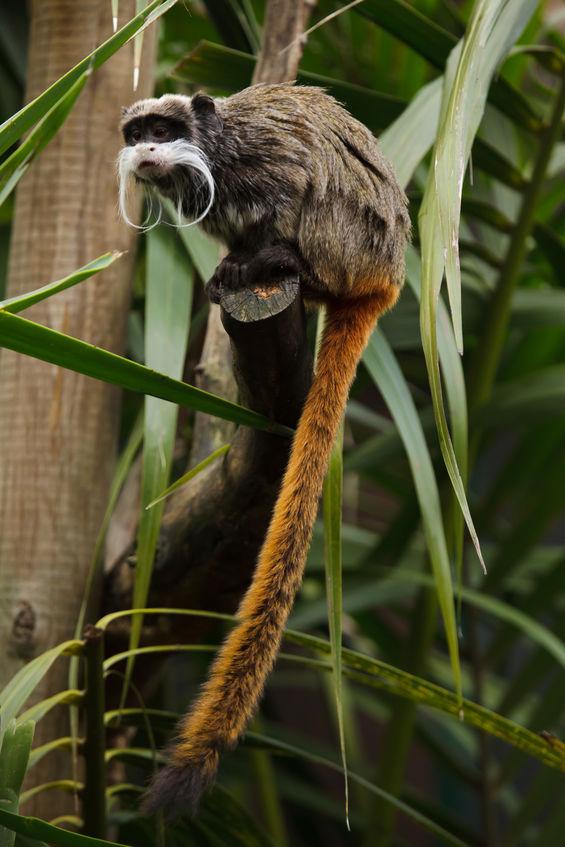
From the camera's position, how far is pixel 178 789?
0.85m

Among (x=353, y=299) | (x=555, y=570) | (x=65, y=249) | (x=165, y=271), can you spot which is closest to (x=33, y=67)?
(x=65, y=249)

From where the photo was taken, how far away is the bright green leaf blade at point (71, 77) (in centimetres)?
85

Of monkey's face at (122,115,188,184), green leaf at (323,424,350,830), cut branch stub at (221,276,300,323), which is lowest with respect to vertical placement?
green leaf at (323,424,350,830)

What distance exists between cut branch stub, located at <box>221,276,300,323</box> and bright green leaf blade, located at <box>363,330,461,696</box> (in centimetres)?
32

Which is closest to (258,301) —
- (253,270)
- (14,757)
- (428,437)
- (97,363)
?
(253,270)

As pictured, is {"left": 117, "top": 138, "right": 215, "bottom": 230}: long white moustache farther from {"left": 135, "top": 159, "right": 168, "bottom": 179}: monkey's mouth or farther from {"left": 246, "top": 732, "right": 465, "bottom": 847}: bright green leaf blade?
{"left": 246, "top": 732, "right": 465, "bottom": 847}: bright green leaf blade

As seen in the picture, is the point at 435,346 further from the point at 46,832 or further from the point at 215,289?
the point at 46,832

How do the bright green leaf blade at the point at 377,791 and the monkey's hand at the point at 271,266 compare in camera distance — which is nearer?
the monkey's hand at the point at 271,266

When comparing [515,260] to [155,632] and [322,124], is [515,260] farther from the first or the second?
[155,632]

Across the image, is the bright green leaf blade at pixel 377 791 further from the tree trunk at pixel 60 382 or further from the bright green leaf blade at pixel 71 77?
the bright green leaf blade at pixel 71 77

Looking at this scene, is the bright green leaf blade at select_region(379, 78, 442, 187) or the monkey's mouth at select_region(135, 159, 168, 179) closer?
the monkey's mouth at select_region(135, 159, 168, 179)

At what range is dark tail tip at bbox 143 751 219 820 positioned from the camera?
33.4 inches

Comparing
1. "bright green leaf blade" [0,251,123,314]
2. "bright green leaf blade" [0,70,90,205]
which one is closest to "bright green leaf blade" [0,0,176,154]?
"bright green leaf blade" [0,70,90,205]

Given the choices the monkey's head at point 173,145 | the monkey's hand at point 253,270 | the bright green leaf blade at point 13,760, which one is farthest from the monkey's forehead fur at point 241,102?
the bright green leaf blade at point 13,760
